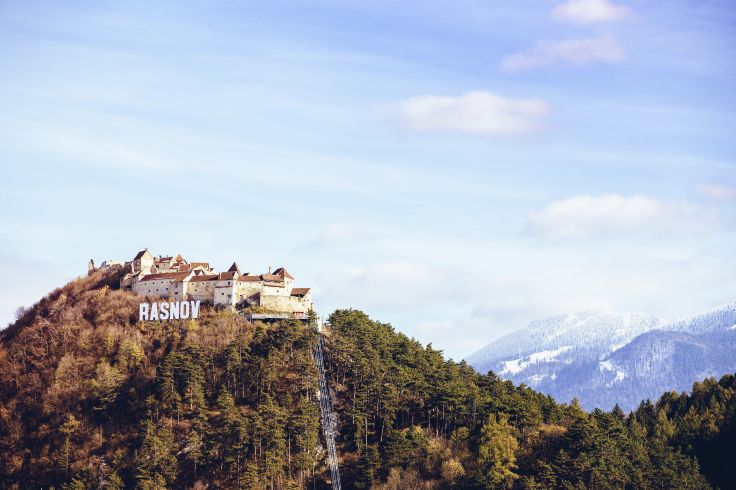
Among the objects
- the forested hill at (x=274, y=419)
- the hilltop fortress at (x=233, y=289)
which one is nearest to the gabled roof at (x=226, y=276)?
the hilltop fortress at (x=233, y=289)

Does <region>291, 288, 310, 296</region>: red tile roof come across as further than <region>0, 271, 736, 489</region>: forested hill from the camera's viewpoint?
Yes

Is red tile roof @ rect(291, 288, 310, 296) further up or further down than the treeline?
further up

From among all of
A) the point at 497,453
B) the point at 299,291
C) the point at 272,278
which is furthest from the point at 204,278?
the point at 497,453

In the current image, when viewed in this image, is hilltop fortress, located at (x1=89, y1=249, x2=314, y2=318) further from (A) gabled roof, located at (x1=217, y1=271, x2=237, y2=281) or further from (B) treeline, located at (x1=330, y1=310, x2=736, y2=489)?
(B) treeline, located at (x1=330, y1=310, x2=736, y2=489)

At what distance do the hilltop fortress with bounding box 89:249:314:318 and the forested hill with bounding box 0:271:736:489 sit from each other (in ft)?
11.1

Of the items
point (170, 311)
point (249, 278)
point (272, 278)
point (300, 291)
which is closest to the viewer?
point (170, 311)

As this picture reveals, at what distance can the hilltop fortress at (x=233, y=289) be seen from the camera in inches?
6319

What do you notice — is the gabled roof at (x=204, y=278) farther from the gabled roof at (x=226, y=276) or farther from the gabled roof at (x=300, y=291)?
the gabled roof at (x=300, y=291)

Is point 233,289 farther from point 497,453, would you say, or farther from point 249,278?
point 497,453

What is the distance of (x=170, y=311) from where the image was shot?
159 meters

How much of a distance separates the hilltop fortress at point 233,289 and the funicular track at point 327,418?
8.63m

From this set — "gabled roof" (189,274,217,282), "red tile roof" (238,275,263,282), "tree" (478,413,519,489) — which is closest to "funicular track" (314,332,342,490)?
"red tile roof" (238,275,263,282)

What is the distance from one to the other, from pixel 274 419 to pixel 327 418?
10.9 meters

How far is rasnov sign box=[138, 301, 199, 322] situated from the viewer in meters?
158
